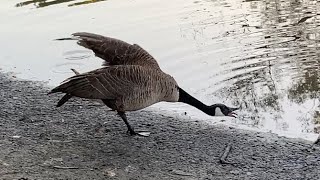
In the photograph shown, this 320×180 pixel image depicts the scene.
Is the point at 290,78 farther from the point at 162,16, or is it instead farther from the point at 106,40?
the point at 162,16

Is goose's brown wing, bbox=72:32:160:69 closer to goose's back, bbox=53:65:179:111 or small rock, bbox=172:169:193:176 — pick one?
goose's back, bbox=53:65:179:111

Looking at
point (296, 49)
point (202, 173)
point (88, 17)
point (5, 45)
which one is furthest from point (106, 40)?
Result: point (88, 17)

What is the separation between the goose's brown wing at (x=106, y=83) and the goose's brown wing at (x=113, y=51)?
9.4 inches

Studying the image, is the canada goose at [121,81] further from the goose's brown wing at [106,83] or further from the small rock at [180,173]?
the small rock at [180,173]

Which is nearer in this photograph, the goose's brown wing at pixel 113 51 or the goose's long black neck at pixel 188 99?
the goose's brown wing at pixel 113 51

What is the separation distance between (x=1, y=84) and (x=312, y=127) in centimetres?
528

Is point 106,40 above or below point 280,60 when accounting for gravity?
above

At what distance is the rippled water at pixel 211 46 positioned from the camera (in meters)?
8.91

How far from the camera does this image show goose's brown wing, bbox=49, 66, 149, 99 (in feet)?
22.3

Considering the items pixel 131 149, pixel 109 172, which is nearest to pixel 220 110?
pixel 131 149

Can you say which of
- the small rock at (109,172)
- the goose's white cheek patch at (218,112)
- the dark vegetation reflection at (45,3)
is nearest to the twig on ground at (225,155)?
the goose's white cheek patch at (218,112)

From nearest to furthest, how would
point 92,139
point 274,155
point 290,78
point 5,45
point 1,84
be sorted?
point 274,155 → point 92,139 → point 290,78 → point 1,84 → point 5,45

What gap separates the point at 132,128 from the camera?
768cm

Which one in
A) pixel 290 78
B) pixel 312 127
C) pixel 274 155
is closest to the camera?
pixel 274 155
